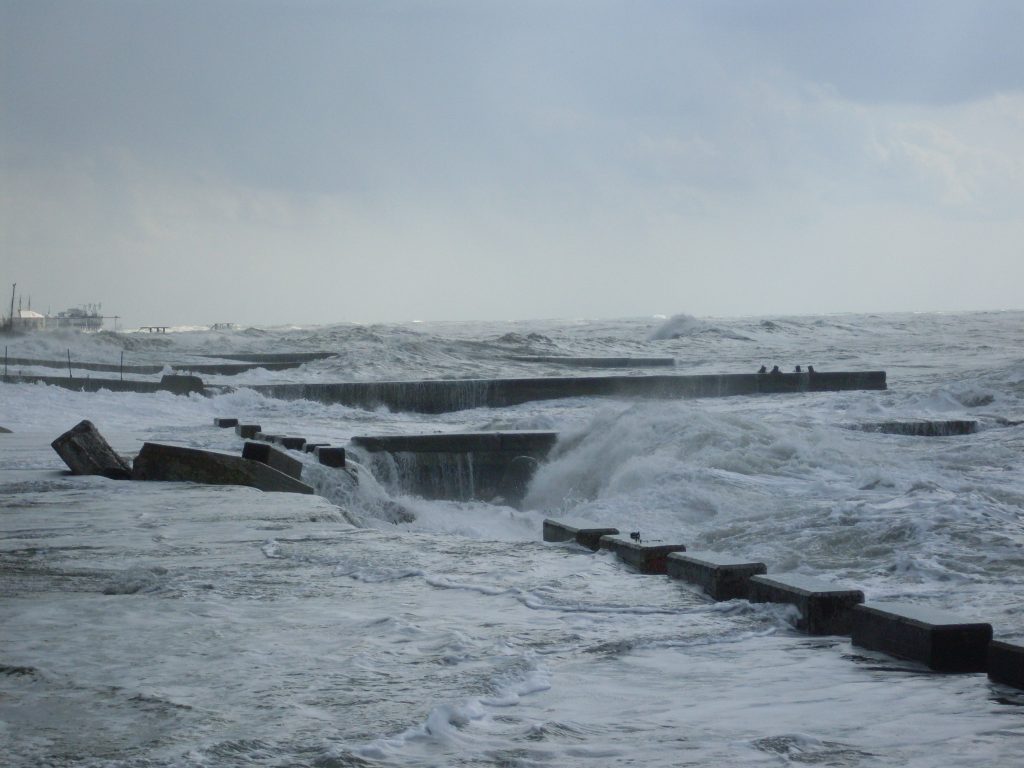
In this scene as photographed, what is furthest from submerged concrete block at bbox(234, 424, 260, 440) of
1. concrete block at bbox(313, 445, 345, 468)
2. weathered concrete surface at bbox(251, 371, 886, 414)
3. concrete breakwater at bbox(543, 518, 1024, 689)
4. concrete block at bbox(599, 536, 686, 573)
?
weathered concrete surface at bbox(251, 371, 886, 414)

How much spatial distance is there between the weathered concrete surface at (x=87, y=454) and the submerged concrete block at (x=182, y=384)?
14581mm

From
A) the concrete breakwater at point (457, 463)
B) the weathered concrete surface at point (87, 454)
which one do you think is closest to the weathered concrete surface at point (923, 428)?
the concrete breakwater at point (457, 463)

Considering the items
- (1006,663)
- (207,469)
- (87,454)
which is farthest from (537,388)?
(1006,663)

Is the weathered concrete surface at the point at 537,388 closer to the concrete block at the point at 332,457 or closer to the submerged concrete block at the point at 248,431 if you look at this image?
the submerged concrete block at the point at 248,431

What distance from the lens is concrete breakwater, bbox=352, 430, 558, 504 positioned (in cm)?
1452

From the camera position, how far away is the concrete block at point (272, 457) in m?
9.75

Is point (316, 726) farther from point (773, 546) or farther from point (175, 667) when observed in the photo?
point (773, 546)

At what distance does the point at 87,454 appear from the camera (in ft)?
33.8

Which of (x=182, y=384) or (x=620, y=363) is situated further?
(x=620, y=363)

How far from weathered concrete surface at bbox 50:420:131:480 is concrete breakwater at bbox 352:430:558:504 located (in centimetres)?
423

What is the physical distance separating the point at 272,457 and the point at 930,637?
6744mm

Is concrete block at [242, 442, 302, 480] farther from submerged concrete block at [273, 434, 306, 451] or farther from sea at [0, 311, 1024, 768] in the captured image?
submerged concrete block at [273, 434, 306, 451]

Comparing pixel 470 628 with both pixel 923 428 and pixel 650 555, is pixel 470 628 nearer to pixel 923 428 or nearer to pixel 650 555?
pixel 650 555

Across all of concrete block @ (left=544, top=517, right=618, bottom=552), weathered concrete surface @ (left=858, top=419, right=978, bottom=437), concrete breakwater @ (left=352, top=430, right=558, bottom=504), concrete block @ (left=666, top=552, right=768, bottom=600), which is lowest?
concrete breakwater @ (left=352, top=430, right=558, bottom=504)
